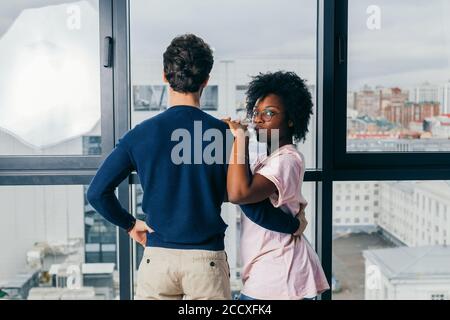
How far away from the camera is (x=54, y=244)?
6.70 ft

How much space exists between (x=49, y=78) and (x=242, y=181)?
99 cm

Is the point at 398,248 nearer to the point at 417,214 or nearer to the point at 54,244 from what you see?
the point at 417,214

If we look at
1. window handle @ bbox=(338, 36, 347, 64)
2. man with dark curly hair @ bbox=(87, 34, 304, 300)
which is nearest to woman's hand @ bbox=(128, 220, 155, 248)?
man with dark curly hair @ bbox=(87, 34, 304, 300)

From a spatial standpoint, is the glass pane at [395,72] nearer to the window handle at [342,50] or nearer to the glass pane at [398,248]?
the window handle at [342,50]

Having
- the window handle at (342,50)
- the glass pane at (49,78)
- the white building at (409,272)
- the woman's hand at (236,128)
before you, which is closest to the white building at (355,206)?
the white building at (409,272)

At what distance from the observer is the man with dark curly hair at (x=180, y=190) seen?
55.7 inches

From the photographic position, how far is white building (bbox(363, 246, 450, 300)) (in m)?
2.15

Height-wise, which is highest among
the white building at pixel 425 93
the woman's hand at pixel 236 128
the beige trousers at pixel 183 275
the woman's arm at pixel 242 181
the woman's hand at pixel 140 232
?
the white building at pixel 425 93

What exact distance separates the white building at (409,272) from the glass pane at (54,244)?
3.41 feet

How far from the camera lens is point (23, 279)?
2.03 metres

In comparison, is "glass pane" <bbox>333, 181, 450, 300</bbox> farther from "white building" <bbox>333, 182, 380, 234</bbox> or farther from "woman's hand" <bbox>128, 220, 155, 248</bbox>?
"woman's hand" <bbox>128, 220, 155, 248</bbox>

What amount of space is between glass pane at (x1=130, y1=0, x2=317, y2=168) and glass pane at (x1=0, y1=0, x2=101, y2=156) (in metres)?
0.17
